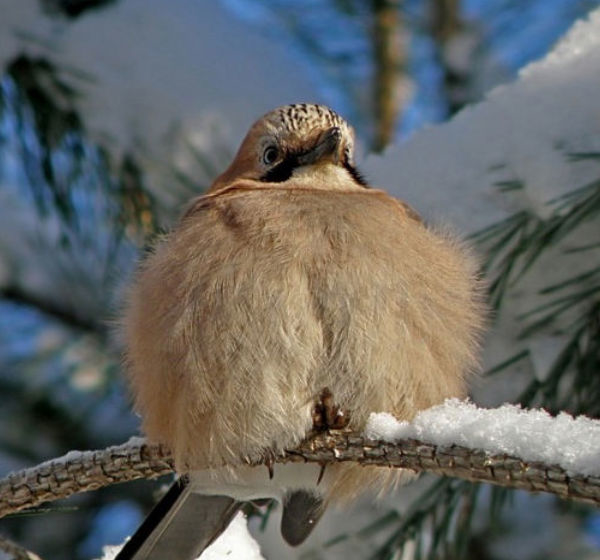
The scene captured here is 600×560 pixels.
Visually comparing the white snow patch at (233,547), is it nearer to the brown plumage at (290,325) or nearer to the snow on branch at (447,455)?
the brown plumage at (290,325)

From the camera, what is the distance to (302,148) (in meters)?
3.18

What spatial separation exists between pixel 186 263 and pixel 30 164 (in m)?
1.18

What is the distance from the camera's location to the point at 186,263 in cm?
271

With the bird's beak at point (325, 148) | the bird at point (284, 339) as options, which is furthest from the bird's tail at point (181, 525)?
the bird's beak at point (325, 148)

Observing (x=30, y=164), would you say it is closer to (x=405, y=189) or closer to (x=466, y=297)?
(x=405, y=189)

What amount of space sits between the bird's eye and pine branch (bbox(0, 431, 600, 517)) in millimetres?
874

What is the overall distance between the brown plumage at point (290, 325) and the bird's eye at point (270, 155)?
28 centimetres

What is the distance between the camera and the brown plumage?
8.36 feet

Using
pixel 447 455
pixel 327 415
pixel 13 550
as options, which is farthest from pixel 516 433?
pixel 13 550

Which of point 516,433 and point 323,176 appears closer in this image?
point 516,433

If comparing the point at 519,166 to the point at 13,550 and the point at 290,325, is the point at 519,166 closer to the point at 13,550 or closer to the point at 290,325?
the point at 290,325

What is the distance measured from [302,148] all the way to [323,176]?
11cm

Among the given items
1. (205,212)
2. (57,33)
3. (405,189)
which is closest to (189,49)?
(57,33)

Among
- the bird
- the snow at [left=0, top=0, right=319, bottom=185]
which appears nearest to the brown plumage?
the bird
